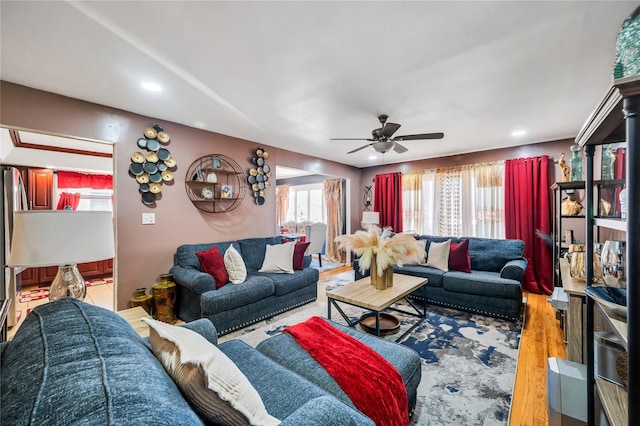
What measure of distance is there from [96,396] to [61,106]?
3171 millimetres

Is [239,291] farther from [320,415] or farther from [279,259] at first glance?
[320,415]

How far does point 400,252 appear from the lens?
267 centimetres

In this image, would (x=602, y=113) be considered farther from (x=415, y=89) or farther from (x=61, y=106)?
(x=61, y=106)

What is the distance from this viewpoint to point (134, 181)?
2.98 meters

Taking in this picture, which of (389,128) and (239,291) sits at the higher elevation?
(389,128)

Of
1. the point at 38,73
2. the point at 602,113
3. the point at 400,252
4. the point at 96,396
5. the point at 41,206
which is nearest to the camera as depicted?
the point at 96,396

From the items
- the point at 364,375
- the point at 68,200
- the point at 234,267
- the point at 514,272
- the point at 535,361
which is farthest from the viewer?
the point at 68,200


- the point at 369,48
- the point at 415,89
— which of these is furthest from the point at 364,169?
the point at 369,48

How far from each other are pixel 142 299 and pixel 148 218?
2.99 feet

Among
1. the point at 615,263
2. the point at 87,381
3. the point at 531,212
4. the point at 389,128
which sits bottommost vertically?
the point at 87,381

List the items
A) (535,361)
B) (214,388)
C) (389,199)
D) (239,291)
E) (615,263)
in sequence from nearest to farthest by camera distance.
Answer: (214,388) < (615,263) < (535,361) < (239,291) < (389,199)

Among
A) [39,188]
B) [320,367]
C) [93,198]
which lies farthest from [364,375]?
[93,198]

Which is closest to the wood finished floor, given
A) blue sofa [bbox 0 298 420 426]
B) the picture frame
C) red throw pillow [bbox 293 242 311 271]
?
blue sofa [bbox 0 298 420 426]

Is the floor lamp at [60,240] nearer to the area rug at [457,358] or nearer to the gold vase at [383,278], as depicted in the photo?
the area rug at [457,358]
